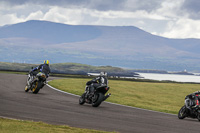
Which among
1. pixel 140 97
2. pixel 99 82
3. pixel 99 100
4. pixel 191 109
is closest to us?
pixel 191 109

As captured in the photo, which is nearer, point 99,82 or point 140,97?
point 99,82

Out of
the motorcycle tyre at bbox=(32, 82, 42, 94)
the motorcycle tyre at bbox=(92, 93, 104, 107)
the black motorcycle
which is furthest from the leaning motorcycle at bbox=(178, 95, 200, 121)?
the motorcycle tyre at bbox=(32, 82, 42, 94)

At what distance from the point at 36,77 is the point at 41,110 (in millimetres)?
9949

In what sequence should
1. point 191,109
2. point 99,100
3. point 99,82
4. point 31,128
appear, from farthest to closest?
point 99,82, point 99,100, point 191,109, point 31,128

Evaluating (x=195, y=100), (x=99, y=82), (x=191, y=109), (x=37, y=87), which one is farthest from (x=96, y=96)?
(x=37, y=87)

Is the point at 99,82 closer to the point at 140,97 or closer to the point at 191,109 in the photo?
the point at 191,109

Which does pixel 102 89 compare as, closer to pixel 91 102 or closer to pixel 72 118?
pixel 91 102

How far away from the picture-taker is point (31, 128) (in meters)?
11.1

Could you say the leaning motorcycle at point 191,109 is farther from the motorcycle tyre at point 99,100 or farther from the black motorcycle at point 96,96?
the motorcycle tyre at point 99,100

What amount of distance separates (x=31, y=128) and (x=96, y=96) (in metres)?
9.17

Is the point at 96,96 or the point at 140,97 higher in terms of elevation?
the point at 96,96

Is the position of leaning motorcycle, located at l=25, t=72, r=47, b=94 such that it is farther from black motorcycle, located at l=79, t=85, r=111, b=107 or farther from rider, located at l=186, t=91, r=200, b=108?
rider, located at l=186, t=91, r=200, b=108

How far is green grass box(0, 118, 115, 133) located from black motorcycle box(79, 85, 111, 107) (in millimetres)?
7876

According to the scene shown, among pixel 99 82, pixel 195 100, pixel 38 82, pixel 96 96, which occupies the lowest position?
pixel 96 96
